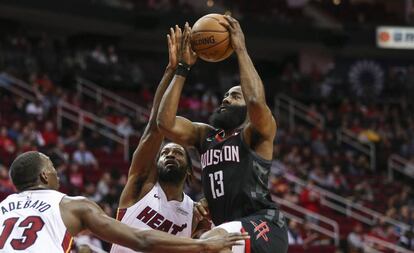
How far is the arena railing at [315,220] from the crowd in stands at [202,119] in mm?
228

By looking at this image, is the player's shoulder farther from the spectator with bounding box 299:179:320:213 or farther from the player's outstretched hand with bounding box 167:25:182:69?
the spectator with bounding box 299:179:320:213

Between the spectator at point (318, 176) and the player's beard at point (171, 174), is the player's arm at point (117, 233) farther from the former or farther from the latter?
the spectator at point (318, 176)

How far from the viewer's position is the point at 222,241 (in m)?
4.75

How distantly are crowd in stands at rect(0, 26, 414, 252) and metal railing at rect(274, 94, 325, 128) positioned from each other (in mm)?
198

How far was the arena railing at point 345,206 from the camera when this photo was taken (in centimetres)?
1686

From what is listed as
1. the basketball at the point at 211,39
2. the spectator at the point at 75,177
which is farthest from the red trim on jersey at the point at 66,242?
the spectator at the point at 75,177

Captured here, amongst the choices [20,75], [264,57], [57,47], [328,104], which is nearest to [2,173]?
[20,75]

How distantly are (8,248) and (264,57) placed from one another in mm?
23414

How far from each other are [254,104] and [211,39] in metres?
0.57

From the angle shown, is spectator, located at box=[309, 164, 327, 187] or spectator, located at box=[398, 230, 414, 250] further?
spectator, located at box=[309, 164, 327, 187]

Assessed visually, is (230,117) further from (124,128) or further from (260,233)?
(124,128)

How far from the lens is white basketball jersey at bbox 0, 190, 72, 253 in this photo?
176 inches

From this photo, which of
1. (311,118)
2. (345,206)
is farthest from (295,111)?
(345,206)

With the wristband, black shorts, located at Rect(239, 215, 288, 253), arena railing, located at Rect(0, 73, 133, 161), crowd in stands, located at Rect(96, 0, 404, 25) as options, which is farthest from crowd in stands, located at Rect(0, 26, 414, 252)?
black shorts, located at Rect(239, 215, 288, 253)
